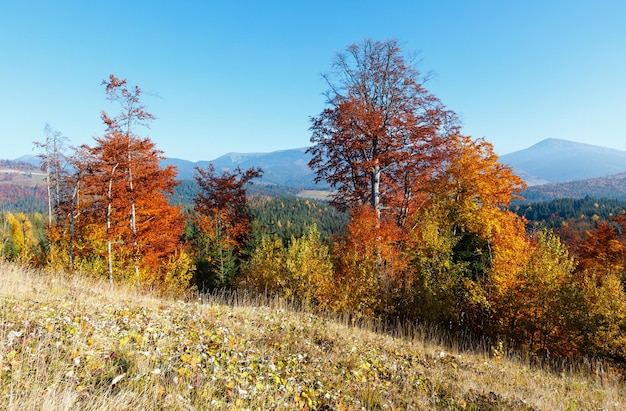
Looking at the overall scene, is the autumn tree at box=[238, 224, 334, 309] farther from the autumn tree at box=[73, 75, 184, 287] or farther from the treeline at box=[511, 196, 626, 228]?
the treeline at box=[511, 196, 626, 228]

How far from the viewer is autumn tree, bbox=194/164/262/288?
29031 mm

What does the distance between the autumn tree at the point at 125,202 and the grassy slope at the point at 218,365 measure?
387 inches

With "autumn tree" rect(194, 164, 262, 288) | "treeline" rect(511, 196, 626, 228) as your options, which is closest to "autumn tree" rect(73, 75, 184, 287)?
"autumn tree" rect(194, 164, 262, 288)

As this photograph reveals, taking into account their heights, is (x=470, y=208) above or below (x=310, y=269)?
above

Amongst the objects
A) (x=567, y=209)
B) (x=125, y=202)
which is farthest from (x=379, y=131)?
(x=567, y=209)

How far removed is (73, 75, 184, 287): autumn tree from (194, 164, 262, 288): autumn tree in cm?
658

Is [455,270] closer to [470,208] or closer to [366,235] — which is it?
[470,208]

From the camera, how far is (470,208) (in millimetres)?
16984

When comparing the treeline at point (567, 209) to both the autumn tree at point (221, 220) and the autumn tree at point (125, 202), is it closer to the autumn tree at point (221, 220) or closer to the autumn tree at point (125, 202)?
the autumn tree at point (221, 220)

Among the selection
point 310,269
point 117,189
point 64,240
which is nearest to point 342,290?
point 310,269

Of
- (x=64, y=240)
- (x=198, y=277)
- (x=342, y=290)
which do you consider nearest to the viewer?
(x=342, y=290)

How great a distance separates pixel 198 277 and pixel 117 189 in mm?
17296

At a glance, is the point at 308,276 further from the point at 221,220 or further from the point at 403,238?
the point at 221,220

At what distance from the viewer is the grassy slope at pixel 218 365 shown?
3756 mm
